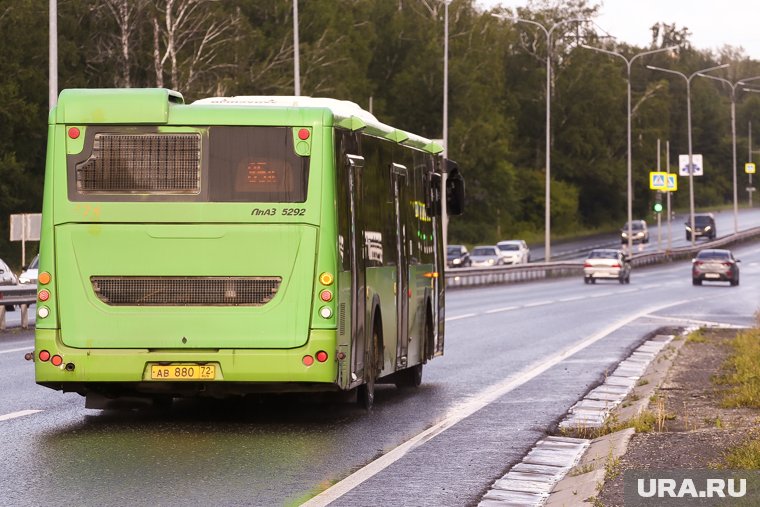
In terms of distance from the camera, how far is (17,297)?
30141mm

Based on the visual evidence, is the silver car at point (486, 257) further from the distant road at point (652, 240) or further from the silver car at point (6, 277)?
the silver car at point (6, 277)

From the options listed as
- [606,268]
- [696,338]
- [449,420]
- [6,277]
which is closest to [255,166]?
[449,420]

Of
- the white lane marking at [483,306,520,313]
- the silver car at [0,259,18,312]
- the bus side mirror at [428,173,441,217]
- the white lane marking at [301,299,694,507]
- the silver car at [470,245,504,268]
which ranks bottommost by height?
the white lane marking at [301,299,694,507]

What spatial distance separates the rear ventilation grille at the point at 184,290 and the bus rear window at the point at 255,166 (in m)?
0.67

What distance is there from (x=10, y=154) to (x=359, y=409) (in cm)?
5007

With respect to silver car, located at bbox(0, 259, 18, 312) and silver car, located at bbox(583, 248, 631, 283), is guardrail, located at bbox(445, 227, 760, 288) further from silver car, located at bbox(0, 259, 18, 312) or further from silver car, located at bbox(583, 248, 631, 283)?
silver car, located at bbox(0, 259, 18, 312)

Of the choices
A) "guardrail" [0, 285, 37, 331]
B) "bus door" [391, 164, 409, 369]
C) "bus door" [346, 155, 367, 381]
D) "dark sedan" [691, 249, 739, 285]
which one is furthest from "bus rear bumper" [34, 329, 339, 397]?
"dark sedan" [691, 249, 739, 285]

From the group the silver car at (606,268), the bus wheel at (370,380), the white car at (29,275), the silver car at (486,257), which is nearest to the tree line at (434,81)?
the silver car at (486,257)

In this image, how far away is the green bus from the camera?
13531 millimetres

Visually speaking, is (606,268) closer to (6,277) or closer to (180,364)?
(6,277)

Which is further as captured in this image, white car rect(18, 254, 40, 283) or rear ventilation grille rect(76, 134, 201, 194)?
white car rect(18, 254, 40, 283)

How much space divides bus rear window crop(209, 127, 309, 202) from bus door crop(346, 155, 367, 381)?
28.4 inches

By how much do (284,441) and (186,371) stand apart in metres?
1.05

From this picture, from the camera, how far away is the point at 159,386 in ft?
44.8
